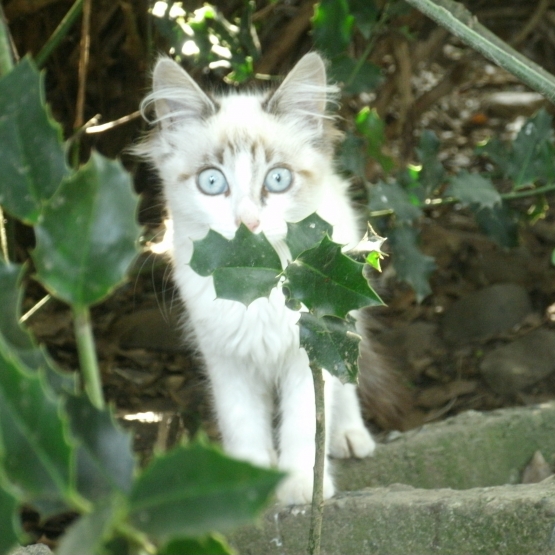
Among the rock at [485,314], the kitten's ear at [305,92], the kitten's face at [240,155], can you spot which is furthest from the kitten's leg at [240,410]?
the rock at [485,314]

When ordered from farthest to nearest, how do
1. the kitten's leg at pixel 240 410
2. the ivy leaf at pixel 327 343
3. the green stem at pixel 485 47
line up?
the kitten's leg at pixel 240 410 < the green stem at pixel 485 47 < the ivy leaf at pixel 327 343

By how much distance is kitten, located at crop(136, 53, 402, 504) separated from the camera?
2.39m

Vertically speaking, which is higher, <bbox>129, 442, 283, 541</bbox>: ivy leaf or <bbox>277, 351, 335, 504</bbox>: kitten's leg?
<bbox>277, 351, 335, 504</bbox>: kitten's leg

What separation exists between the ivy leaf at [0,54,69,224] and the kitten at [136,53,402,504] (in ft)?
4.65

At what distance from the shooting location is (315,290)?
52.9 inches

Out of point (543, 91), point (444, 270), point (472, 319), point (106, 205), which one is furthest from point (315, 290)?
point (444, 270)

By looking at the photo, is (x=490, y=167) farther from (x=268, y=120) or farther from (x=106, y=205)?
(x=106, y=205)

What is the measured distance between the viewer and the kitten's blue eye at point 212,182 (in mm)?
2432

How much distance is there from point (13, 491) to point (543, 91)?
1740mm

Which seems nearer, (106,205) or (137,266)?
(106,205)

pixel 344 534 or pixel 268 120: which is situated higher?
pixel 268 120

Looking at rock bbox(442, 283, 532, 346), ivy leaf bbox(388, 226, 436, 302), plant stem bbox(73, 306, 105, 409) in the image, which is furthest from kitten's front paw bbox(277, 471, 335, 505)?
rock bbox(442, 283, 532, 346)

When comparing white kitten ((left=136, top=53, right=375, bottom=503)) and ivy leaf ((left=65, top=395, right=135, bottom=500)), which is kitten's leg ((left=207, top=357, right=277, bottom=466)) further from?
ivy leaf ((left=65, top=395, right=135, bottom=500))

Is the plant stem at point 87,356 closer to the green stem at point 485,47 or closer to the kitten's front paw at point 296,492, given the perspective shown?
the green stem at point 485,47
